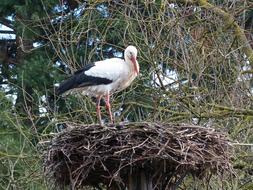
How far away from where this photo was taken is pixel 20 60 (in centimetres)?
1466

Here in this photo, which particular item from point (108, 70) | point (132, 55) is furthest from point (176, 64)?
point (108, 70)

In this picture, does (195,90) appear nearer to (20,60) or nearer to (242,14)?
(242,14)

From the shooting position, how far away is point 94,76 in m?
8.57

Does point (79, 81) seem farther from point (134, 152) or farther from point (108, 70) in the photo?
point (134, 152)

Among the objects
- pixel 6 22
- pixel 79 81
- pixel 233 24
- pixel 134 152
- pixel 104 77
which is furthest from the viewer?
pixel 6 22

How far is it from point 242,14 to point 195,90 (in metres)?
2.58

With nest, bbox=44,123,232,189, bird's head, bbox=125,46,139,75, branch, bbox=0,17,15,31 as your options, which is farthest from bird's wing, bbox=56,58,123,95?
branch, bbox=0,17,15,31

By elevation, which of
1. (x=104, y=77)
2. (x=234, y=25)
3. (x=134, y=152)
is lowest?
(x=134, y=152)

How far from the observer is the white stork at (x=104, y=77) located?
853cm

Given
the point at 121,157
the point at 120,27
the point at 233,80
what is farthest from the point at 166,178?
the point at 120,27

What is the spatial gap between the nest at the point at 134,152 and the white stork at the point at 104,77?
124 centimetres

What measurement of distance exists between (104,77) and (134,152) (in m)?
1.93

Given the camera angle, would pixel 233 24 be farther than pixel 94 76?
Yes

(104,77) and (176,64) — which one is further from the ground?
(104,77)
